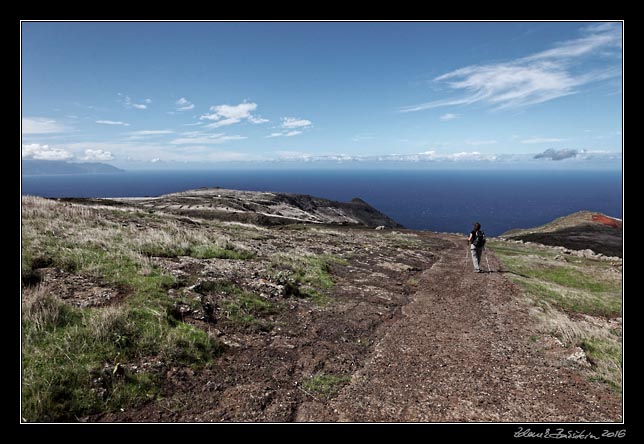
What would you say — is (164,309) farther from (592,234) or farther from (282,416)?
(592,234)

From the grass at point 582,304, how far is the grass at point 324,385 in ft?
22.0

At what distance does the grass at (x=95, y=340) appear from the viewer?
5.64 meters

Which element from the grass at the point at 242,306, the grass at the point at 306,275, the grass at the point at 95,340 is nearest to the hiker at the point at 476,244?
the grass at the point at 306,275

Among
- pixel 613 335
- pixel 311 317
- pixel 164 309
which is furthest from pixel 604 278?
pixel 164 309

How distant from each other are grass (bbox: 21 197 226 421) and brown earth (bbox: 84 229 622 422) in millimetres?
398

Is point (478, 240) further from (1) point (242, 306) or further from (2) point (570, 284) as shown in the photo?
(1) point (242, 306)

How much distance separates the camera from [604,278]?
24.0 meters

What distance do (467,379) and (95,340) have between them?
9.04m

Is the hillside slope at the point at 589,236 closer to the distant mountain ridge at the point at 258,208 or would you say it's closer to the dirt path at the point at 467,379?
the distant mountain ridge at the point at 258,208

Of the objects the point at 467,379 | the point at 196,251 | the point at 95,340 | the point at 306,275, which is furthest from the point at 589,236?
the point at 95,340

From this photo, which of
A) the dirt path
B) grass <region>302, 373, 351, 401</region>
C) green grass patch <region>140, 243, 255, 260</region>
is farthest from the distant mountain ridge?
grass <region>302, 373, 351, 401</region>

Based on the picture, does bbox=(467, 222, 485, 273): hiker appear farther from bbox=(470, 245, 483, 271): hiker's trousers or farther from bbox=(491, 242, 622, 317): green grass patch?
bbox=(491, 242, 622, 317): green grass patch

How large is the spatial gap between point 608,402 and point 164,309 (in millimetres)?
11325

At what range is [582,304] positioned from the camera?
16.6 metres
